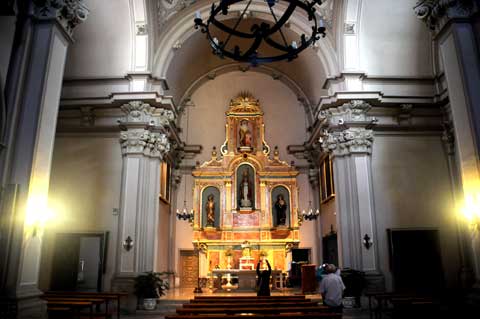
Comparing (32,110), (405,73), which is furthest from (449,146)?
(32,110)

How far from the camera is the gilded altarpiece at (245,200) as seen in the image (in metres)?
15.5

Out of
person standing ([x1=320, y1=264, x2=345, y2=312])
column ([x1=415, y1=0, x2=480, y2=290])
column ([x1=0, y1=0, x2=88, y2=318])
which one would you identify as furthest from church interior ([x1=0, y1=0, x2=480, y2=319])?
column ([x1=415, y1=0, x2=480, y2=290])

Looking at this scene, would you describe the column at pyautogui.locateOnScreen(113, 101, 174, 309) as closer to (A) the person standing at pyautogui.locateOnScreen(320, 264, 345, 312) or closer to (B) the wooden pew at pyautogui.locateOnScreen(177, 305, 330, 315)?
(B) the wooden pew at pyautogui.locateOnScreen(177, 305, 330, 315)

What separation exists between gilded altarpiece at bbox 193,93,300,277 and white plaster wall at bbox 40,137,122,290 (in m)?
4.48

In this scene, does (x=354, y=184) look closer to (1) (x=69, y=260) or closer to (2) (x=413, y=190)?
(2) (x=413, y=190)

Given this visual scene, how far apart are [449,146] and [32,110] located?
36.6 ft

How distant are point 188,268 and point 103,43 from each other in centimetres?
875

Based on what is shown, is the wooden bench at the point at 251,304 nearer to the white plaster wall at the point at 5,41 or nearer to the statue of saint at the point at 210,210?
the white plaster wall at the point at 5,41

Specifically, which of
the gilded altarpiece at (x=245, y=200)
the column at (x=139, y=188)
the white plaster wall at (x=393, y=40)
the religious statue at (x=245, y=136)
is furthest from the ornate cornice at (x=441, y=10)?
the religious statue at (x=245, y=136)

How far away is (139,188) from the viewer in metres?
11.7

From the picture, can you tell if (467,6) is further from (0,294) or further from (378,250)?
(0,294)

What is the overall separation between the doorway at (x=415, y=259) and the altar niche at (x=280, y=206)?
496 centimetres

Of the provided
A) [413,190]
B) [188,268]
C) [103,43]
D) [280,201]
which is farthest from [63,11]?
[188,268]

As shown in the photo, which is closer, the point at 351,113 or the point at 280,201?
the point at 351,113
